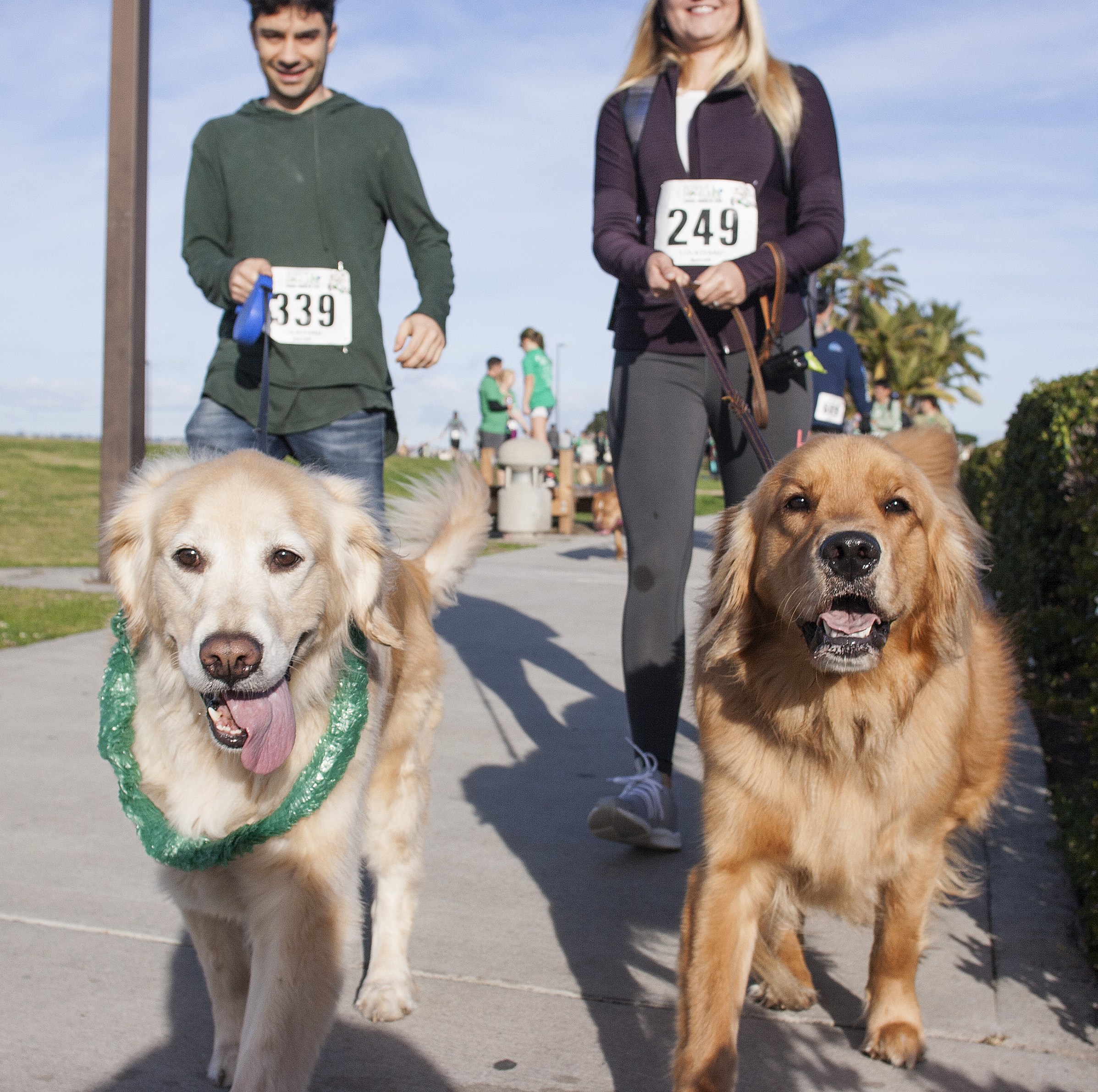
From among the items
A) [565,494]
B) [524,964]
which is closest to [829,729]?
[524,964]

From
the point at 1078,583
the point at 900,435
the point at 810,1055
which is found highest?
the point at 900,435

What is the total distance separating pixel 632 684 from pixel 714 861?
3.95 feet

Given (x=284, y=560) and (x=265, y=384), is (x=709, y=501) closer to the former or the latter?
(x=265, y=384)

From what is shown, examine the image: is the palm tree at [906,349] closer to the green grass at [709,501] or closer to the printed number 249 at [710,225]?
the green grass at [709,501]

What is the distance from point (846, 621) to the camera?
244 centimetres

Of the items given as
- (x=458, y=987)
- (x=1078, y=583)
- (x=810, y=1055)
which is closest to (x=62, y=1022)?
(x=458, y=987)

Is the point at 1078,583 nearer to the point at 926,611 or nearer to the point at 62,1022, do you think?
the point at 926,611

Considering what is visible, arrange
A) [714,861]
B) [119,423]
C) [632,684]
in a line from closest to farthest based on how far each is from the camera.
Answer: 1. [714,861]
2. [632,684]
3. [119,423]

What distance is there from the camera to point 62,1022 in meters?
2.55

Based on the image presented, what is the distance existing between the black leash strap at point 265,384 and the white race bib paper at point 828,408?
4.49 meters

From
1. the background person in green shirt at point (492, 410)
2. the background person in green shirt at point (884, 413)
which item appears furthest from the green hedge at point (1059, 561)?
the background person in green shirt at point (492, 410)

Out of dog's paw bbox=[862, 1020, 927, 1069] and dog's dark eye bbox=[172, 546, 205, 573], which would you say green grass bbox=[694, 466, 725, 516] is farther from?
dog's dark eye bbox=[172, 546, 205, 573]

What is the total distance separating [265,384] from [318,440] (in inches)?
21.9

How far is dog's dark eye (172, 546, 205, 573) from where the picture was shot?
2.36m
